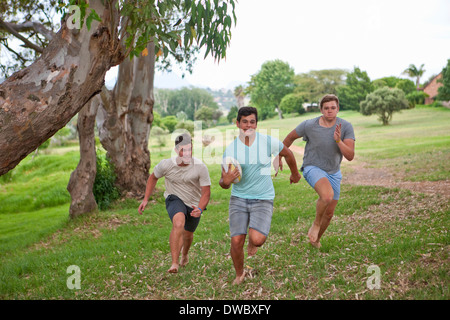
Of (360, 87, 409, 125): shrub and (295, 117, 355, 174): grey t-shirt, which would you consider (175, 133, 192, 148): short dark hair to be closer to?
→ (295, 117, 355, 174): grey t-shirt

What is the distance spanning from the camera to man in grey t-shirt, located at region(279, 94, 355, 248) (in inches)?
236

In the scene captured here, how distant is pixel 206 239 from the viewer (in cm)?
837

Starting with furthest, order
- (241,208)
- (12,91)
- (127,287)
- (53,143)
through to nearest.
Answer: (53,143)
(127,287)
(241,208)
(12,91)

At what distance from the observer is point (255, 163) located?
201 inches

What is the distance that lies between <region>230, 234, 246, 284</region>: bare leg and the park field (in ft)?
0.46

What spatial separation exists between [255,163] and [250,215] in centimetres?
65

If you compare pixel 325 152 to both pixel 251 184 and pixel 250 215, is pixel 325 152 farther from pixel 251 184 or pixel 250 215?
pixel 250 215

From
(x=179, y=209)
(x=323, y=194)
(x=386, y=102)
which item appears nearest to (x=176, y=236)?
(x=179, y=209)

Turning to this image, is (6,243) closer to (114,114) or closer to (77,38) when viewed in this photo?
(114,114)

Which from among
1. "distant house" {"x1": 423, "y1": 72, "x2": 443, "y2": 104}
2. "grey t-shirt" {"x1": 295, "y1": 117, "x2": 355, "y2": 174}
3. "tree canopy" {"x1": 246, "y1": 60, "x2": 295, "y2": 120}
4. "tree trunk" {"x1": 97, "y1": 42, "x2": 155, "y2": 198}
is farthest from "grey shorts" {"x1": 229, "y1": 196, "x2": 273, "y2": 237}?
"tree canopy" {"x1": 246, "y1": 60, "x2": 295, "y2": 120}

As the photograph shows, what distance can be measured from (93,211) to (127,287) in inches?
202

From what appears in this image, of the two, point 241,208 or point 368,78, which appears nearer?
point 241,208

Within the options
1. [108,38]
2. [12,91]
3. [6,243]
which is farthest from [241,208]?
[6,243]

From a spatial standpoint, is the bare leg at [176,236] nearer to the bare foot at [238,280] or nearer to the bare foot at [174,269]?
the bare foot at [174,269]
